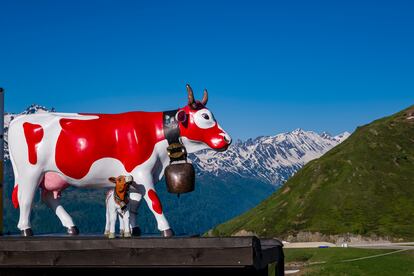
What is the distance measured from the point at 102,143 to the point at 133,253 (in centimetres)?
312

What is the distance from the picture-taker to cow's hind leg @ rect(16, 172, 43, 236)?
14.3 metres

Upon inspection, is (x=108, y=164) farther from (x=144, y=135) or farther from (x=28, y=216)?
(x=28, y=216)

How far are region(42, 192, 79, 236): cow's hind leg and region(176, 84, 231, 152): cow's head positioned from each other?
3.00 meters

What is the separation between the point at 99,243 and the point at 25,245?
135 cm

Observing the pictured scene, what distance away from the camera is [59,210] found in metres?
15.2

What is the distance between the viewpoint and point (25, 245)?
12.4 meters

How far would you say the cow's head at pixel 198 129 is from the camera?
14.7m

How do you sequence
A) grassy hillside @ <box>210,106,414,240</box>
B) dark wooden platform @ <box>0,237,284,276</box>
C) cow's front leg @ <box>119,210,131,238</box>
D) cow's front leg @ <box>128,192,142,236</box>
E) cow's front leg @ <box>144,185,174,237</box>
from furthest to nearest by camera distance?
grassy hillside @ <box>210,106,414,240</box> → cow's front leg @ <box>128,192,142,236</box> → cow's front leg @ <box>144,185,174,237</box> → cow's front leg @ <box>119,210,131,238</box> → dark wooden platform @ <box>0,237,284,276</box>

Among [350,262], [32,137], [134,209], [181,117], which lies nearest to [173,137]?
[181,117]

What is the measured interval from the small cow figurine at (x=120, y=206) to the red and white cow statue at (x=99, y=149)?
52cm

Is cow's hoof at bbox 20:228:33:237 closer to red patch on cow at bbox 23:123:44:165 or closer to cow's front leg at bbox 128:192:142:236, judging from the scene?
red patch on cow at bbox 23:123:44:165

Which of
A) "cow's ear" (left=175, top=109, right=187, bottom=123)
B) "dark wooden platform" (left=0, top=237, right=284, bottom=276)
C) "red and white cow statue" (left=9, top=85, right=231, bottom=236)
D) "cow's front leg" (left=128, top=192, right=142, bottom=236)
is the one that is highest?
"cow's ear" (left=175, top=109, right=187, bottom=123)

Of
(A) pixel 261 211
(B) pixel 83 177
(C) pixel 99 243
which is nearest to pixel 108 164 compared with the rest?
(B) pixel 83 177

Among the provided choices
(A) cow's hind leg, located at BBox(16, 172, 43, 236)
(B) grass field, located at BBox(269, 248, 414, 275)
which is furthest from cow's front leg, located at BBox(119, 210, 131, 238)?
(B) grass field, located at BBox(269, 248, 414, 275)
